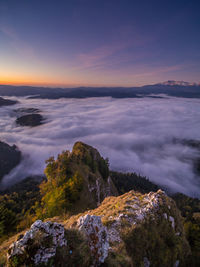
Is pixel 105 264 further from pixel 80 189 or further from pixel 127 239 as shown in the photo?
pixel 80 189

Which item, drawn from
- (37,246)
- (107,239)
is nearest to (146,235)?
(107,239)

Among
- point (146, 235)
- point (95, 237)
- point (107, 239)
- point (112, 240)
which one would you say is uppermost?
A: point (95, 237)

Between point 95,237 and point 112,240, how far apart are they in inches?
172

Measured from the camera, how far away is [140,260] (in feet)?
40.4

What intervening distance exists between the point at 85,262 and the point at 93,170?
52.4 meters

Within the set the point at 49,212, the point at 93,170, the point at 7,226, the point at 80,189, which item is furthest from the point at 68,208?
the point at 93,170

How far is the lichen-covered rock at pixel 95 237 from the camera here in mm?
8539

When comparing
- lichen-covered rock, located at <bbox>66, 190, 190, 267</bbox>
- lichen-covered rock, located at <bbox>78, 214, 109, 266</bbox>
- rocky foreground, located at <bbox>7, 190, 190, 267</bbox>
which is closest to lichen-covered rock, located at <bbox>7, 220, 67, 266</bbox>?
rocky foreground, located at <bbox>7, 190, 190, 267</bbox>

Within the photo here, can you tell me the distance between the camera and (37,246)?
7141mm

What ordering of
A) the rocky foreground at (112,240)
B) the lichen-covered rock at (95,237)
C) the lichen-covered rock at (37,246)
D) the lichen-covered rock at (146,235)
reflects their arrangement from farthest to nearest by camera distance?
the lichen-covered rock at (146,235) → the lichen-covered rock at (95,237) → the rocky foreground at (112,240) → the lichen-covered rock at (37,246)

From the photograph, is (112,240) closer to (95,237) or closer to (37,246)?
(95,237)

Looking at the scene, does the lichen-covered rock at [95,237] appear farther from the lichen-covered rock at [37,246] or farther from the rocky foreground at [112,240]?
the lichen-covered rock at [37,246]

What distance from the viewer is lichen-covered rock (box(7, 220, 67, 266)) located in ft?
22.5

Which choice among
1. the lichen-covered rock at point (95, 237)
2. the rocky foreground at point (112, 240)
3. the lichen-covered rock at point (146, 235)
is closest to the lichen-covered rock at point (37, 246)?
the rocky foreground at point (112, 240)
